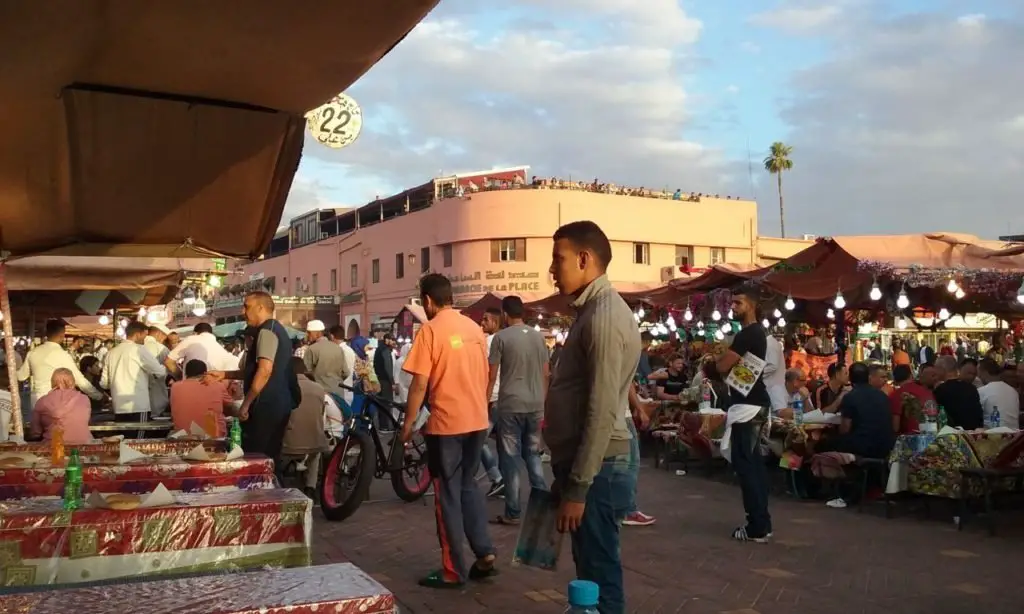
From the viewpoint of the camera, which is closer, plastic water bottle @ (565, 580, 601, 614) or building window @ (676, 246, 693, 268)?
plastic water bottle @ (565, 580, 601, 614)

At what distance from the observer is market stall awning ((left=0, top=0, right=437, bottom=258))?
2.42 m

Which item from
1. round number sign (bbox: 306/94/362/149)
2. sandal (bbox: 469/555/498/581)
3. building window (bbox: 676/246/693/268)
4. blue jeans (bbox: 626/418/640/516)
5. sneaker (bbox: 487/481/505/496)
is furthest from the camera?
building window (bbox: 676/246/693/268)

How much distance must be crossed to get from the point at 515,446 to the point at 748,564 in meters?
1.97

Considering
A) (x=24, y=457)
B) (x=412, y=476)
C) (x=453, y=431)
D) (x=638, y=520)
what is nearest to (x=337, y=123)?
(x=453, y=431)

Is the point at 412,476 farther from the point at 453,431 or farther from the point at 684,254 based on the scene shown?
the point at 684,254

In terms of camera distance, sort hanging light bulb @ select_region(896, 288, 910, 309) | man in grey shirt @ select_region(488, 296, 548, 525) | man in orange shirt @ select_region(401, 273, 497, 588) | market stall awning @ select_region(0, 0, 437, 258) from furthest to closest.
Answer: hanging light bulb @ select_region(896, 288, 910, 309) < man in grey shirt @ select_region(488, 296, 548, 525) < man in orange shirt @ select_region(401, 273, 497, 588) < market stall awning @ select_region(0, 0, 437, 258)

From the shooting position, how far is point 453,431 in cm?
508

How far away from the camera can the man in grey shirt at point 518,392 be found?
6844 mm

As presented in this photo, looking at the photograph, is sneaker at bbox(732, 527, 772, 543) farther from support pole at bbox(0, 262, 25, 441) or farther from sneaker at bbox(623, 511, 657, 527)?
support pole at bbox(0, 262, 25, 441)

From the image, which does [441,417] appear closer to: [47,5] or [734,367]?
[734,367]

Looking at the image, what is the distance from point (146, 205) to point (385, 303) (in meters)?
36.0

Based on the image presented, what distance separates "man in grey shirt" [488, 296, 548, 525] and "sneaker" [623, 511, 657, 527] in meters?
0.81

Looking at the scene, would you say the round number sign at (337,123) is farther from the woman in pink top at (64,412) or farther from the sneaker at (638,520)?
the sneaker at (638,520)

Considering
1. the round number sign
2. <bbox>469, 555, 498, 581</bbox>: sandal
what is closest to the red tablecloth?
<bbox>469, 555, 498, 581</bbox>: sandal
